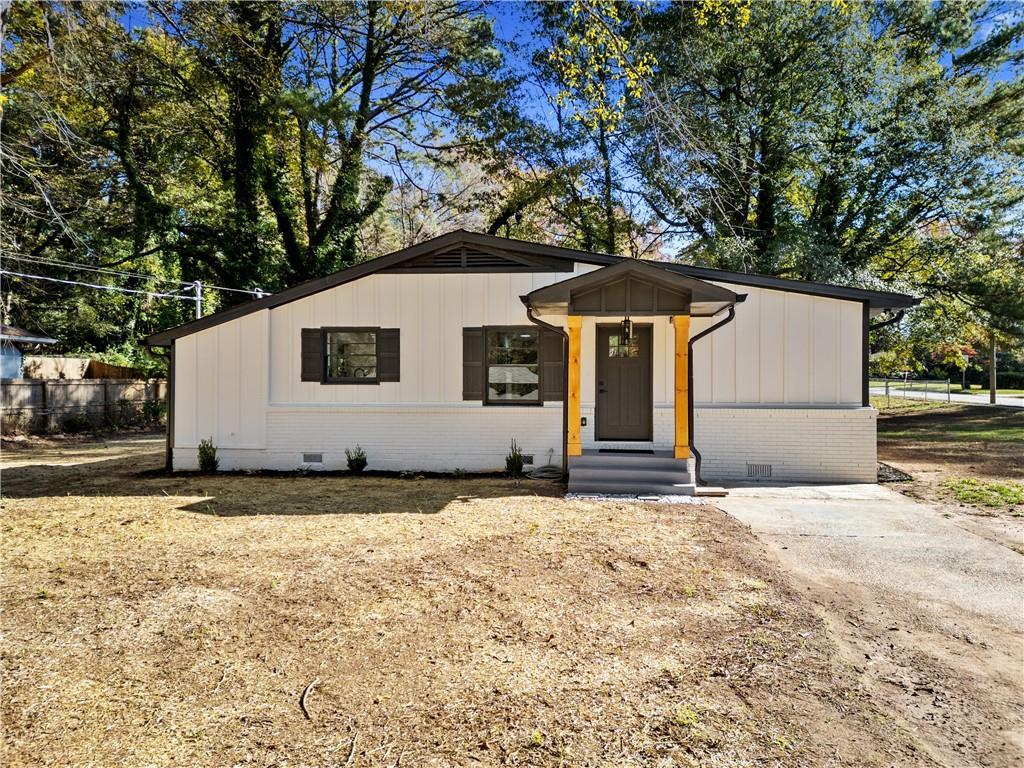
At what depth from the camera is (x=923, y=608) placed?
377cm

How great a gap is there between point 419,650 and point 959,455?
41.1 ft

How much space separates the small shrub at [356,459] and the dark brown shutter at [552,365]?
3.10 metres

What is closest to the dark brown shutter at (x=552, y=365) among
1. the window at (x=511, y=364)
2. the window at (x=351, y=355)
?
the window at (x=511, y=364)

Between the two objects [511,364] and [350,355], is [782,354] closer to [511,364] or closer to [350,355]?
[511,364]

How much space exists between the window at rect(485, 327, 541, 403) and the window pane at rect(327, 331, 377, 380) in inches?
76.4

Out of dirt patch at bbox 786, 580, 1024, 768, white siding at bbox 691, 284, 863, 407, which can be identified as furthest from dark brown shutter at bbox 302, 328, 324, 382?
dirt patch at bbox 786, 580, 1024, 768

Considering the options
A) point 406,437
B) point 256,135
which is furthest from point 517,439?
point 256,135

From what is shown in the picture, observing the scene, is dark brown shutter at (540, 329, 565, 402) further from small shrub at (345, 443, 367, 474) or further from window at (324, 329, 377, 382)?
small shrub at (345, 443, 367, 474)

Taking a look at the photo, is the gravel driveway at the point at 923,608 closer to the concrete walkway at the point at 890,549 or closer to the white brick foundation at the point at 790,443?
the concrete walkway at the point at 890,549

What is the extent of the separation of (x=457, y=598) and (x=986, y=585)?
391 cm

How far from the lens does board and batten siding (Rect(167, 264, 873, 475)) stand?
28.9 feet

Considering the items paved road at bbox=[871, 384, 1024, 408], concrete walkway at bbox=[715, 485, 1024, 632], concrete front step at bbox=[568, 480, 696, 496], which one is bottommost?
concrete walkway at bbox=[715, 485, 1024, 632]

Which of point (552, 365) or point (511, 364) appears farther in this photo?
point (511, 364)

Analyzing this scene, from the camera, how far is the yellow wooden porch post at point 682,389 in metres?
7.59
